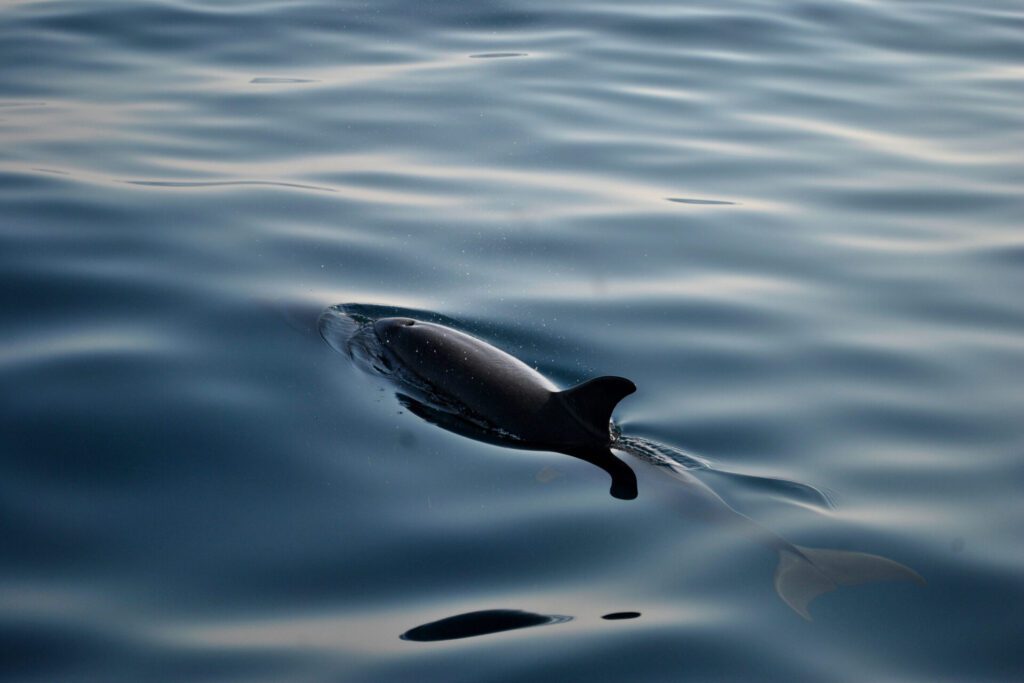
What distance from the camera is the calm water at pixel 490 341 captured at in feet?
16.5

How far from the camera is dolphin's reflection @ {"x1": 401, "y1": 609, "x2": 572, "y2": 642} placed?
192 inches

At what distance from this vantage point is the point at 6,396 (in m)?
6.65

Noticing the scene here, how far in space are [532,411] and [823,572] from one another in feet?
6.20

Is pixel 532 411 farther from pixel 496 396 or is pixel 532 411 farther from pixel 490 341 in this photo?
pixel 490 341

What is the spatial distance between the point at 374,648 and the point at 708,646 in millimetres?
1277

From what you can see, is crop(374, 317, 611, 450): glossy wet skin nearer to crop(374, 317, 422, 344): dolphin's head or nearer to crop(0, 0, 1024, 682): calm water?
crop(374, 317, 422, 344): dolphin's head

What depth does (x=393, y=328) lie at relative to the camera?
25.2 feet

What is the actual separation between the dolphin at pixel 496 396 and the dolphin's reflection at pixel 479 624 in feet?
3.91

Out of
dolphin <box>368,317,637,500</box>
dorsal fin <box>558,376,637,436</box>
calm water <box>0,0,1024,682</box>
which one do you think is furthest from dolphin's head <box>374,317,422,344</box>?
dorsal fin <box>558,376,637,436</box>

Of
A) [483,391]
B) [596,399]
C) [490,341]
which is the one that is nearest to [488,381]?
[483,391]

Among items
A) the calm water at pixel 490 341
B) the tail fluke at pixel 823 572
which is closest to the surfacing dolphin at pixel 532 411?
the tail fluke at pixel 823 572

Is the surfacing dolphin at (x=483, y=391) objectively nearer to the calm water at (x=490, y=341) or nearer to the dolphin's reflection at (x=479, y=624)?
the calm water at (x=490, y=341)

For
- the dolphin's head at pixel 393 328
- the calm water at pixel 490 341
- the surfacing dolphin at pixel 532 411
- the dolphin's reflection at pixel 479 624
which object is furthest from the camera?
the dolphin's head at pixel 393 328

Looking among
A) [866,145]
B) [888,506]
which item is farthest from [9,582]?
[866,145]
